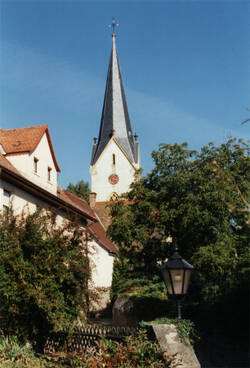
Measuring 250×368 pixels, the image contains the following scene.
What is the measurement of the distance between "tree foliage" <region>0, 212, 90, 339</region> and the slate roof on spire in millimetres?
34739

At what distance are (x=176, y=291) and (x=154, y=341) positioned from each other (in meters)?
1.09

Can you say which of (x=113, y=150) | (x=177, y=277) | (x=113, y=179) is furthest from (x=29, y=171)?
(x=113, y=150)

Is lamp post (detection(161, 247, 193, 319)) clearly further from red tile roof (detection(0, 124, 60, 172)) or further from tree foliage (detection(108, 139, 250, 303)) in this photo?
red tile roof (detection(0, 124, 60, 172))

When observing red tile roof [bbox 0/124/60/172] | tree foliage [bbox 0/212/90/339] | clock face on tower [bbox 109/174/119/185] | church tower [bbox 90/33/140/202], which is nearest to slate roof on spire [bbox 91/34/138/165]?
church tower [bbox 90/33/140/202]

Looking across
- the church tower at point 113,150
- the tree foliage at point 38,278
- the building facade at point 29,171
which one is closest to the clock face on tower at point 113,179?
the church tower at point 113,150

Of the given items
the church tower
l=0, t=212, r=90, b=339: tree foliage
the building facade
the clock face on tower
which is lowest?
l=0, t=212, r=90, b=339: tree foliage

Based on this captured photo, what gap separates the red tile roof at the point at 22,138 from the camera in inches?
683

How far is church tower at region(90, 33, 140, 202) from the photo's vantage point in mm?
45537

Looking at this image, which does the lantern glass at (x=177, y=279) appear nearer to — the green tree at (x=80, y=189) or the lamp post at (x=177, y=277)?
the lamp post at (x=177, y=277)

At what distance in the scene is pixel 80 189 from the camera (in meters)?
58.1

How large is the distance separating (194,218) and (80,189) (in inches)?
1691

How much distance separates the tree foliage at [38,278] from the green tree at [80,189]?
45210 mm

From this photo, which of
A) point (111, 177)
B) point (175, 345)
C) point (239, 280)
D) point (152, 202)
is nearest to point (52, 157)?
point (152, 202)

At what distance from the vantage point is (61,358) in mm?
8336
